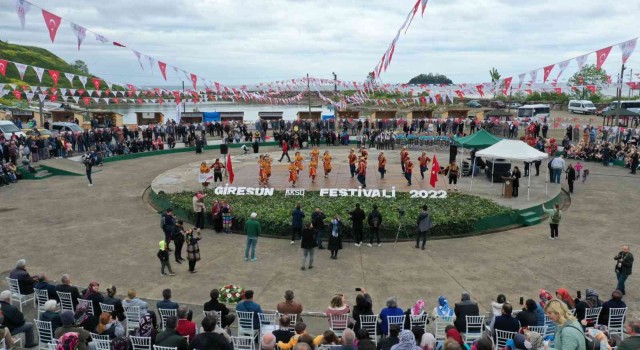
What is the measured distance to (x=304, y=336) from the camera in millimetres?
7172

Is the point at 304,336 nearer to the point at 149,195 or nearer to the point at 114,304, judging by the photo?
the point at 114,304

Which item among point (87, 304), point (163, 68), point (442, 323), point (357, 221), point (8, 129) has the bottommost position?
point (442, 323)

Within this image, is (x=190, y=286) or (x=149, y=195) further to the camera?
(x=149, y=195)

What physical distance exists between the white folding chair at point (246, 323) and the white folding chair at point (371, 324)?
1971mm

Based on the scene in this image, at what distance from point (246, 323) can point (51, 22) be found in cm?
1771

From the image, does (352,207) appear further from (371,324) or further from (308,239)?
(371,324)

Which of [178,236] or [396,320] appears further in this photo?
[178,236]

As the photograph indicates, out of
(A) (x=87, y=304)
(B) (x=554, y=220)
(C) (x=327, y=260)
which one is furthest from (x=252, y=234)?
(B) (x=554, y=220)

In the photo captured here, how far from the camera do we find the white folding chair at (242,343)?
8.17 m

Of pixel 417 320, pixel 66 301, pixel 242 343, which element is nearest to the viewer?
pixel 242 343

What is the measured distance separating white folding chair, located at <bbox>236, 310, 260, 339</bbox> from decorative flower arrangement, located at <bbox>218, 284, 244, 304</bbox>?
80.5 inches

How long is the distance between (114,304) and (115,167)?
23329 millimetres

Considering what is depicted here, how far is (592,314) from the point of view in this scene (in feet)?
29.4

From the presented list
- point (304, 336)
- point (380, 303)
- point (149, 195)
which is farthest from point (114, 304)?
point (149, 195)
